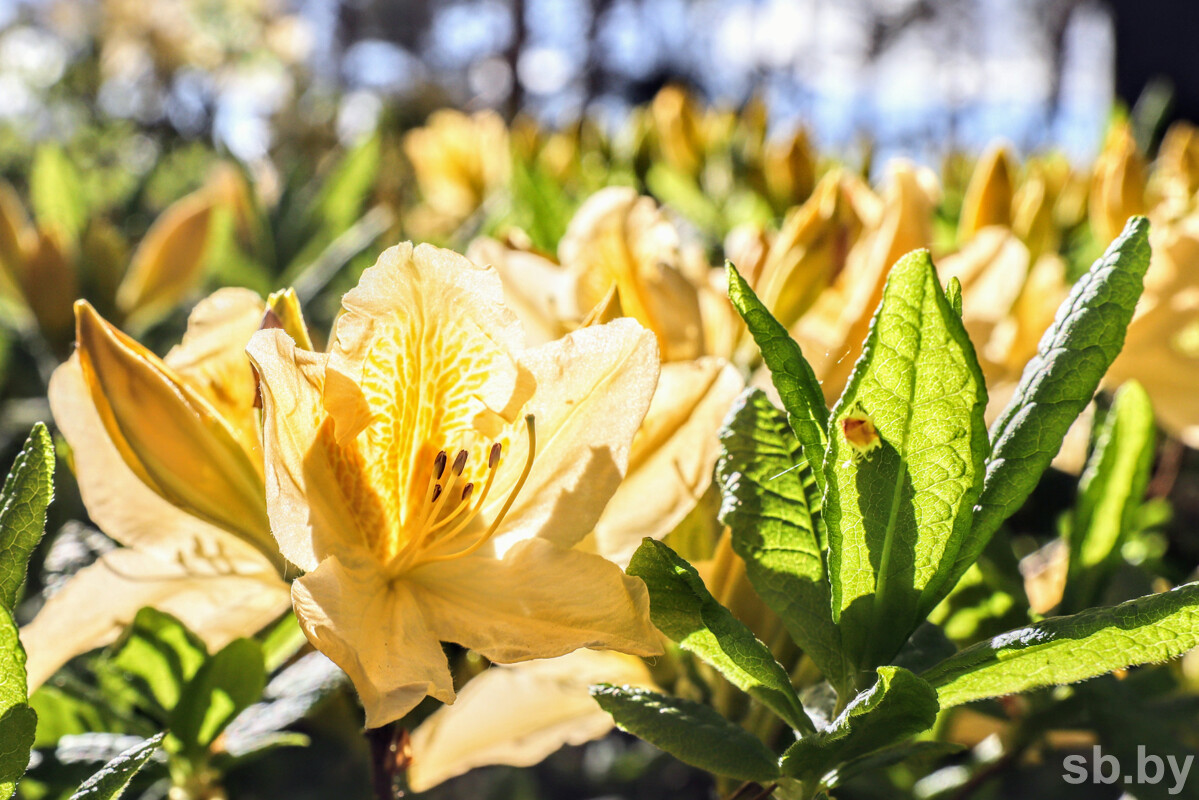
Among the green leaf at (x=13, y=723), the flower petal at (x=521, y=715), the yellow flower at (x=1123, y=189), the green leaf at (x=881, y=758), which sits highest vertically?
the yellow flower at (x=1123, y=189)

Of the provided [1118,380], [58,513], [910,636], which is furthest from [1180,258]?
[58,513]

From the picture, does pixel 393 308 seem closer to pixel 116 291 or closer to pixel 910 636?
pixel 910 636

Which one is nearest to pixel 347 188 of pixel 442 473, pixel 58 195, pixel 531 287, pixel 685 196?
pixel 58 195

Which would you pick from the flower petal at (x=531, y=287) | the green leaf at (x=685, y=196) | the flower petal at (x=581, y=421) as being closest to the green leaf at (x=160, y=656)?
the flower petal at (x=581, y=421)

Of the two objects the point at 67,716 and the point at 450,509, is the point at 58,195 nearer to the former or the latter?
the point at 67,716

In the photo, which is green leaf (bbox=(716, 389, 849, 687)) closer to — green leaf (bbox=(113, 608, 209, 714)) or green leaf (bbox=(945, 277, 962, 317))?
green leaf (bbox=(945, 277, 962, 317))

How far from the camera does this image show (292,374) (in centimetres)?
55

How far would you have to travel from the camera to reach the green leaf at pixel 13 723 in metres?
0.52

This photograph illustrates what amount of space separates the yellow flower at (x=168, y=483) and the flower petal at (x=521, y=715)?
15 centimetres

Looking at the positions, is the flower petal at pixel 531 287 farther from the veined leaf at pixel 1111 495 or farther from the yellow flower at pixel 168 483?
the veined leaf at pixel 1111 495

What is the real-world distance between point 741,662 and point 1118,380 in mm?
764

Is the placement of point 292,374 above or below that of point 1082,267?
above

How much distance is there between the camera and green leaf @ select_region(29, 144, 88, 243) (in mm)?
1804

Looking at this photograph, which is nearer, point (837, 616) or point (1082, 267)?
point (837, 616)
